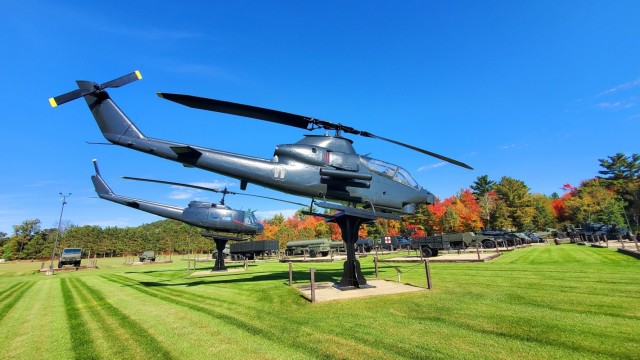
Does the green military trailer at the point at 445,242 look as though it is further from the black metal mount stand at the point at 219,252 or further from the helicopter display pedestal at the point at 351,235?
the black metal mount stand at the point at 219,252

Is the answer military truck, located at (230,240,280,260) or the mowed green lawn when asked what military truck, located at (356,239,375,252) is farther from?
the mowed green lawn

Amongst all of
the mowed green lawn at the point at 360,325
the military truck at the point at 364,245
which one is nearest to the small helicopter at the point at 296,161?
the mowed green lawn at the point at 360,325

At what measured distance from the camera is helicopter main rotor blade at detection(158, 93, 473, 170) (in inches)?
345

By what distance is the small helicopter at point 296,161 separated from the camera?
37.6 ft

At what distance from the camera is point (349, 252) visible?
37.1 feet

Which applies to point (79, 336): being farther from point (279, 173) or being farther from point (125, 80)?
point (125, 80)

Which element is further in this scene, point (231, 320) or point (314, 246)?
point (314, 246)

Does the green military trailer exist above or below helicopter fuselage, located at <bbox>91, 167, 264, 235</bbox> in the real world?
below

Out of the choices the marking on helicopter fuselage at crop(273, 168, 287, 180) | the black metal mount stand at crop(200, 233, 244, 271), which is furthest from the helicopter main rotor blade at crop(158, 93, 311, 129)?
the black metal mount stand at crop(200, 233, 244, 271)

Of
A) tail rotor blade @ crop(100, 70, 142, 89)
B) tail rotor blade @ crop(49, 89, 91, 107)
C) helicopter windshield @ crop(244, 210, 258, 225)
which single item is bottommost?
helicopter windshield @ crop(244, 210, 258, 225)

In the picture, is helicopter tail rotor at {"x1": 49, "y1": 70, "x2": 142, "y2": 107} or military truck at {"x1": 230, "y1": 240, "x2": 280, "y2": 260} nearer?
helicopter tail rotor at {"x1": 49, "y1": 70, "x2": 142, "y2": 107}

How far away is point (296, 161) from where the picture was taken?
11875 millimetres

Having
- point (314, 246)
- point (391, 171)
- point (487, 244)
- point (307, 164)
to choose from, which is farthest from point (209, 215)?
point (487, 244)

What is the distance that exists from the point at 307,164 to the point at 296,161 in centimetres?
49
